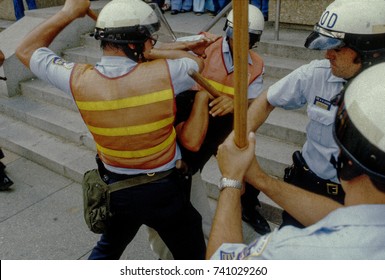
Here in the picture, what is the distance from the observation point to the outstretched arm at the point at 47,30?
232cm

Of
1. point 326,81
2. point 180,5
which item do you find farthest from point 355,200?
point 180,5

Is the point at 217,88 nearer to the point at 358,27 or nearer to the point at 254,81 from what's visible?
the point at 254,81

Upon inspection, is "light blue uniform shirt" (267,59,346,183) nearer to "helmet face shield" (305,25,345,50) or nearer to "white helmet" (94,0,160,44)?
"helmet face shield" (305,25,345,50)

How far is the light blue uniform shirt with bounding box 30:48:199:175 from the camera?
2125 mm

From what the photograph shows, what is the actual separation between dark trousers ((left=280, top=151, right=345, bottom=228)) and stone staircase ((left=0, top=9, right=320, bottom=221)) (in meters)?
1.11

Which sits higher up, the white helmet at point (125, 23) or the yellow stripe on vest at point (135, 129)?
the white helmet at point (125, 23)

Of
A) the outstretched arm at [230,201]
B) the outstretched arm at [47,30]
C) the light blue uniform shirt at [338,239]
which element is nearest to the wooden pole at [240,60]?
the outstretched arm at [230,201]

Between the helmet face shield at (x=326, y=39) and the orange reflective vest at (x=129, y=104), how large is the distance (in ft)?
2.62

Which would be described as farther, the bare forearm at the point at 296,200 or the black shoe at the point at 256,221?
the black shoe at the point at 256,221

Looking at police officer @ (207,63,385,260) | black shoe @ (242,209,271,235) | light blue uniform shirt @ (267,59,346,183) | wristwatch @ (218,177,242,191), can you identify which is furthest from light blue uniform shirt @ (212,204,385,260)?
black shoe @ (242,209,271,235)

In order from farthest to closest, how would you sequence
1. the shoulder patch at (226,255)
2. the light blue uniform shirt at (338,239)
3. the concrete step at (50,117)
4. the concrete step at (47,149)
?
the concrete step at (50,117) < the concrete step at (47,149) < the shoulder patch at (226,255) < the light blue uniform shirt at (338,239)

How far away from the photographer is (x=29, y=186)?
4.46m

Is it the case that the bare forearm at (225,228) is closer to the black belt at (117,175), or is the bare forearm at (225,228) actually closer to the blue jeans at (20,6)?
the black belt at (117,175)

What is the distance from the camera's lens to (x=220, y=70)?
9.95ft
